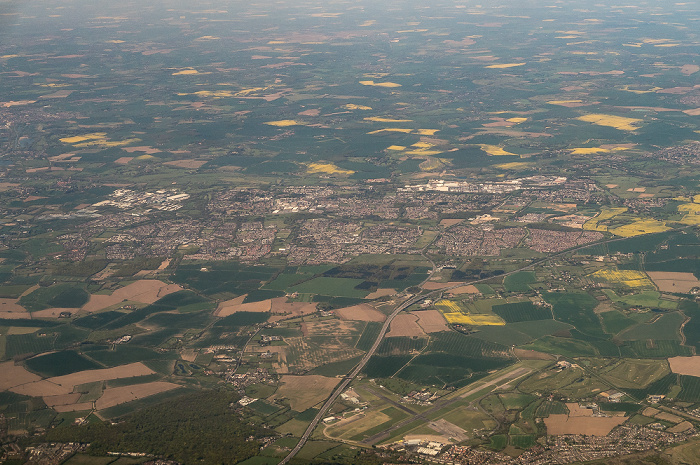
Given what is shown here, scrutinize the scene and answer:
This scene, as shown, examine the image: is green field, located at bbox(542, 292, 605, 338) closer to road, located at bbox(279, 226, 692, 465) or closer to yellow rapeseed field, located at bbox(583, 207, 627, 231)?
road, located at bbox(279, 226, 692, 465)

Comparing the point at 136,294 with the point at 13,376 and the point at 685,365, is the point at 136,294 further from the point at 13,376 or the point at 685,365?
the point at 685,365

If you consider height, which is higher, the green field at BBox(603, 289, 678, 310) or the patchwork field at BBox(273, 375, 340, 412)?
the green field at BBox(603, 289, 678, 310)

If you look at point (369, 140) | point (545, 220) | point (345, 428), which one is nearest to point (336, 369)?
point (345, 428)

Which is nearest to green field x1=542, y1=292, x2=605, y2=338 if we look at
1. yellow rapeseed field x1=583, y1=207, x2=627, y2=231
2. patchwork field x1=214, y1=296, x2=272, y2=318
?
yellow rapeseed field x1=583, y1=207, x2=627, y2=231

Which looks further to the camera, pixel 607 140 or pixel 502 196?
pixel 607 140

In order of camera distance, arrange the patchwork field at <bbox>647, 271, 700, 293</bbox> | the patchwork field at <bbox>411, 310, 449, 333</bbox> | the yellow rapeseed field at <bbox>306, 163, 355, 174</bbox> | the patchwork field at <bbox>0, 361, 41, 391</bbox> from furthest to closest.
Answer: the yellow rapeseed field at <bbox>306, 163, 355, 174</bbox>
the patchwork field at <bbox>647, 271, 700, 293</bbox>
the patchwork field at <bbox>411, 310, 449, 333</bbox>
the patchwork field at <bbox>0, 361, 41, 391</bbox>

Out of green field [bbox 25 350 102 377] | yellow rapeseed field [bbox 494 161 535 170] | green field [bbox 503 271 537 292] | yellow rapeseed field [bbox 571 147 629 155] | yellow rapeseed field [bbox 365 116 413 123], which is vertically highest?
yellow rapeseed field [bbox 365 116 413 123]

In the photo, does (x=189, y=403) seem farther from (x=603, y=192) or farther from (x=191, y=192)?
(x=603, y=192)
